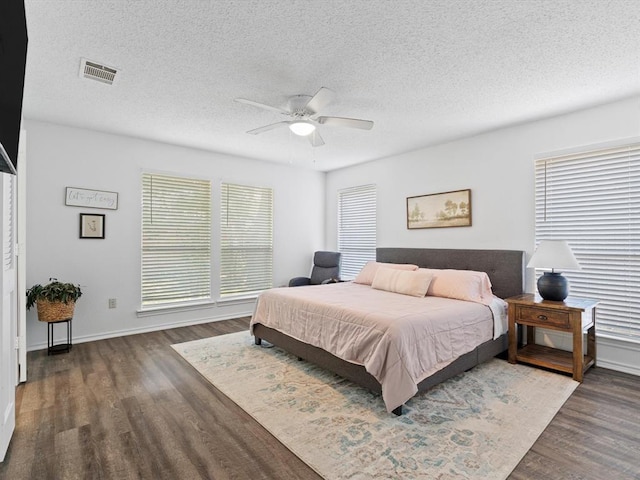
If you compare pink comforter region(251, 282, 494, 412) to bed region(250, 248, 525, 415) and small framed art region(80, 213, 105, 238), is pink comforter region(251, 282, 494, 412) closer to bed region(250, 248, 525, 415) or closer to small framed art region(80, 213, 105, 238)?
bed region(250, 248, 525, 415)

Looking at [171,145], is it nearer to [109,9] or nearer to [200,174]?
[200,174]

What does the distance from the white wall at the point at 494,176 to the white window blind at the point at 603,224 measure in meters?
0.16

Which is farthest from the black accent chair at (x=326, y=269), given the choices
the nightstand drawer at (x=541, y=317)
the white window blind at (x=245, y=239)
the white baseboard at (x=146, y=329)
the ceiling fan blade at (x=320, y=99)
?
the ceiling fan blade at (x=320, y=99)

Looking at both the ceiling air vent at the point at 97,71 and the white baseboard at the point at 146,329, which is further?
the white baseboard at the point at 146,329

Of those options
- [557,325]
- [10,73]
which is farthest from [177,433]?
[557,325]

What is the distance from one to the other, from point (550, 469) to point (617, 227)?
252 centimetres

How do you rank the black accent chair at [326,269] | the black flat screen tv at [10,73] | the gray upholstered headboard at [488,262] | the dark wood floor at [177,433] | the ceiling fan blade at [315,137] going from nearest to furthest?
the black flat screen tv at [10,73]
the dark wood floor at [177,433]
the ceiling fan blade at [315,137]
the gray upholstered headboard at [488,262]
the black accent chair at [326,269]

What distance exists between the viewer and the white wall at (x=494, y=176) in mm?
3264

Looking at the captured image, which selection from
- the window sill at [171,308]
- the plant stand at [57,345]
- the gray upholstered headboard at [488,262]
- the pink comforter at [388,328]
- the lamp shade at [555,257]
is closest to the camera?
the pink comforter at [388,328]

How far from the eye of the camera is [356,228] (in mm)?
6012

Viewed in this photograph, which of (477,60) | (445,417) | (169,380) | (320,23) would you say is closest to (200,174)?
(169,380)

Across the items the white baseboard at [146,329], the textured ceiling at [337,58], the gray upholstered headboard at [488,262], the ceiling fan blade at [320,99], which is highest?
the textured ceiling at [337,58]

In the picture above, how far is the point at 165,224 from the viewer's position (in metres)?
4.73

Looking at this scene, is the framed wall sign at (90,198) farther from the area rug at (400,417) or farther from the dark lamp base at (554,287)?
the dark lamp base at (554,287)
